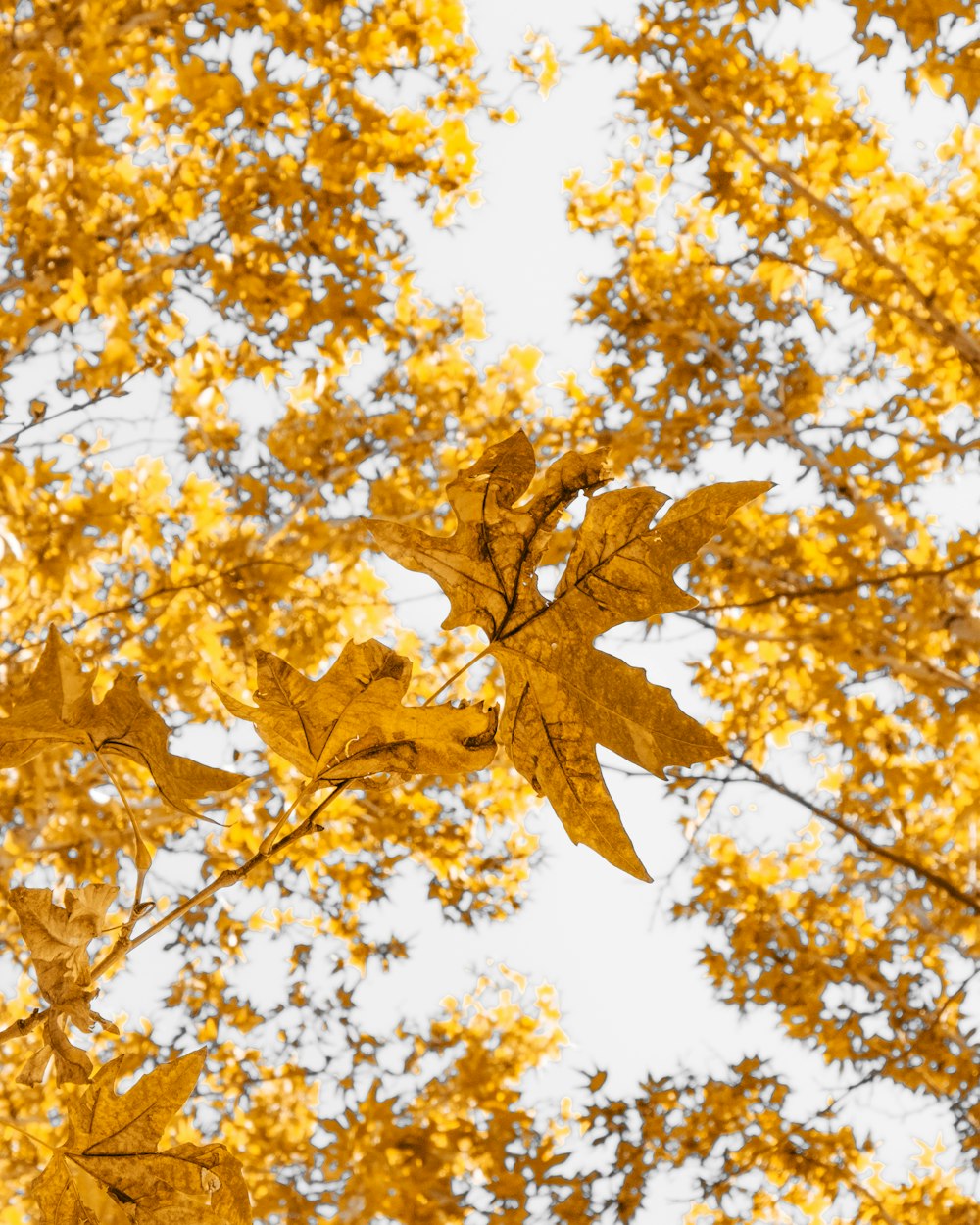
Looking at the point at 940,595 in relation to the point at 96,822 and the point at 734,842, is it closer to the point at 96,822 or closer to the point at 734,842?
the point at 734,842

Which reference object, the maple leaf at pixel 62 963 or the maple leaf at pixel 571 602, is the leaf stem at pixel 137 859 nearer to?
the maple leaf at pixel 62 963

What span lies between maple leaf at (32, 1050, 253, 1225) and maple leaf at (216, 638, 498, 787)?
0.82 ft

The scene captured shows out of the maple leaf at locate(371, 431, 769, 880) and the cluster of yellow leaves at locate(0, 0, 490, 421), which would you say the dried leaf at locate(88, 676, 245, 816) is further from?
the cluster of yellow leaves at locate(0, 0, 490, 421)

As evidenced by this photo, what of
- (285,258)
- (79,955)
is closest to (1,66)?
(285,258)

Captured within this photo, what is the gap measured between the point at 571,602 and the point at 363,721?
176 mm

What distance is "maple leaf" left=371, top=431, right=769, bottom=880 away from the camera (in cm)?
63

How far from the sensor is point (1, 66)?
1.98 metres

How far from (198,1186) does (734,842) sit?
482 centimetres

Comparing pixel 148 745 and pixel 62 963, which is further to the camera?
pixel 148 745

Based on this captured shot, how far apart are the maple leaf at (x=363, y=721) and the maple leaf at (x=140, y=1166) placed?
→ 250 millimetres

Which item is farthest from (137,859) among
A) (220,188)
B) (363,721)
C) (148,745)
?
(220,188)

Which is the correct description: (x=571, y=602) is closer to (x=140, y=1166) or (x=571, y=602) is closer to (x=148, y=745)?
(x=148, y=745)

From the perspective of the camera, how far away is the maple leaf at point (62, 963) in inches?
20.8

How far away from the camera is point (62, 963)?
55 centimetres
